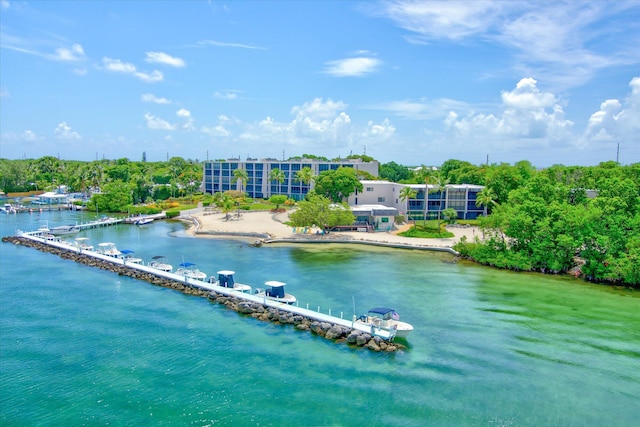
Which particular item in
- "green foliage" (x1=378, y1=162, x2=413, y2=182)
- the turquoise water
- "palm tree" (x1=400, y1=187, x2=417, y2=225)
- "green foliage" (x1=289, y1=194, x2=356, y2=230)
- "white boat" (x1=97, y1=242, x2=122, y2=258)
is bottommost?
the turquoise water

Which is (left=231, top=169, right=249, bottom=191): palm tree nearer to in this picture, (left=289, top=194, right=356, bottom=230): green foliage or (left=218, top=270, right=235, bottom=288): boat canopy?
(left=289, top=194, right=356, bottom=230): green foliage

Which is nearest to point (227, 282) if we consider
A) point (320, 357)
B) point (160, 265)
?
point (160, 265)

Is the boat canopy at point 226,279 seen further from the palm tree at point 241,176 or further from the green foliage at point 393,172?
the green foliage at point 393,172

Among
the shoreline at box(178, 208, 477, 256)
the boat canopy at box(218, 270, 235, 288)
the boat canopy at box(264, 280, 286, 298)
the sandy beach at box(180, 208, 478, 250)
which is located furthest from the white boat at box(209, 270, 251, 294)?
the sandy beach at box(180, 208, 478, 250)

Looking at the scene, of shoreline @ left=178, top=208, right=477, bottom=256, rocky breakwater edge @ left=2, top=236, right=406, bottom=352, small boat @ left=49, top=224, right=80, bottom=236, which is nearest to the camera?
rocky breakwater edge @ left=2, top=236, right=406, bottom=352

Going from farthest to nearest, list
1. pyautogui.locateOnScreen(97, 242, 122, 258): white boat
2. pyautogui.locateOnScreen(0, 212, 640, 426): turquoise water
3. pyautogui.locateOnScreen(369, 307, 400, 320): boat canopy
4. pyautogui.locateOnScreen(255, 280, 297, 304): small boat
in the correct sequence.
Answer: pyautogui.locateOnScreen(97, 242, 122, 258): white boat
pyautogui.locateOnScreen(255, 280, 297, 304): small boat
pyautogui.locateOnScreen(369, 307, 400, 320): boat canopy
pyautogui.locateOnScreen(0, 212, 640, 426): turquoise water

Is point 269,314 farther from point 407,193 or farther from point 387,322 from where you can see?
point 407,193

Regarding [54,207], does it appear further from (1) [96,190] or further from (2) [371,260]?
(2) [371,260]
